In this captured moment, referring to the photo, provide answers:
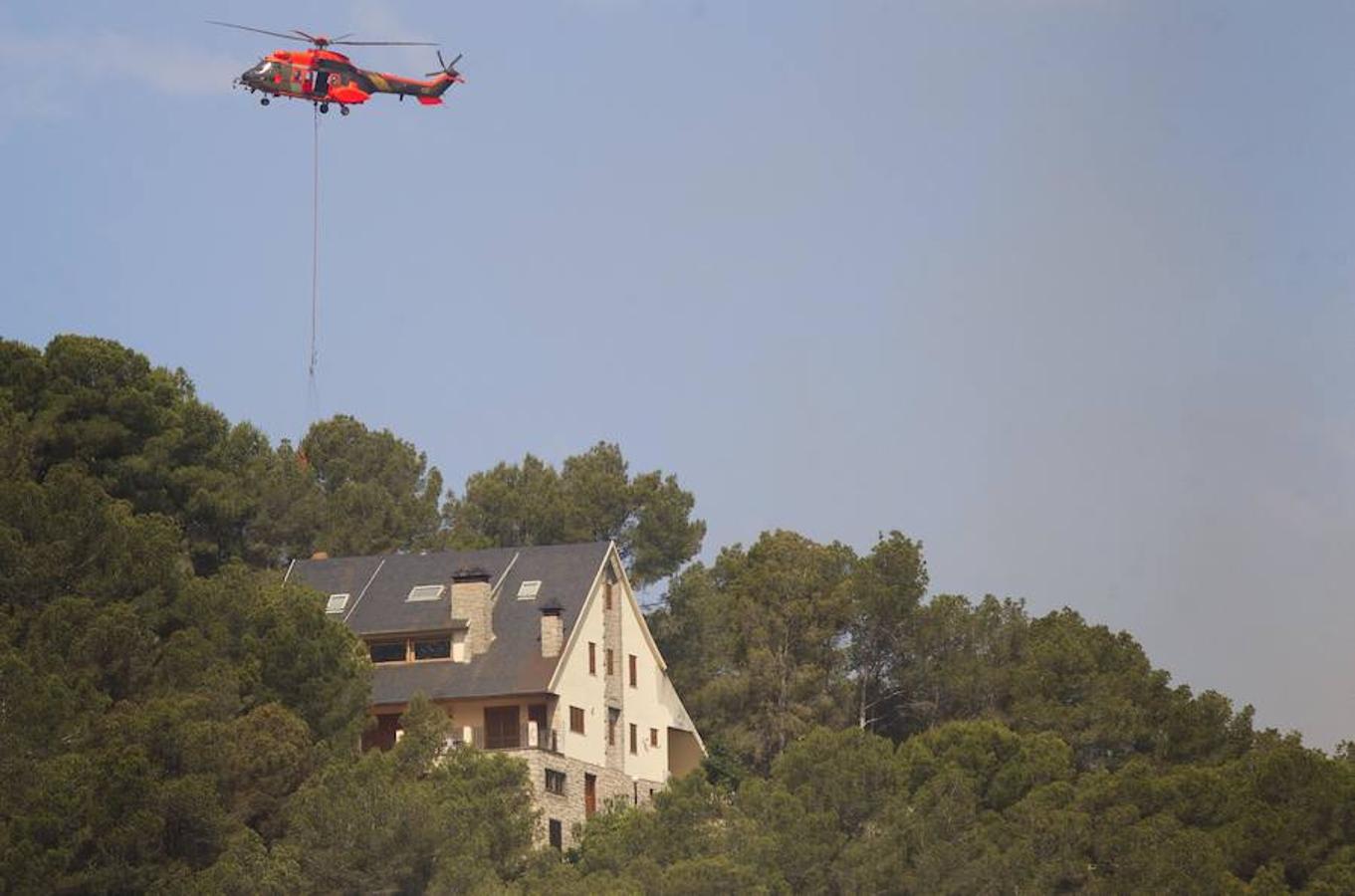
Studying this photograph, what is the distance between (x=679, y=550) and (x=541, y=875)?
38.5 m

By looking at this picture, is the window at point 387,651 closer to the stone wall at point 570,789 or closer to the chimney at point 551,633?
the chimney at point 551,633

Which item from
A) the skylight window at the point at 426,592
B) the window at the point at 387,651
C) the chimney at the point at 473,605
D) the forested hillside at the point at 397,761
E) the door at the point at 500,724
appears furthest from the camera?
the skylight window at the point at 426,592

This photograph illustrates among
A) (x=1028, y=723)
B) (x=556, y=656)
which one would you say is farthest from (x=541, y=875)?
(x=1028, y=723)

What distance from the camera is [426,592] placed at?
83562 millimetres

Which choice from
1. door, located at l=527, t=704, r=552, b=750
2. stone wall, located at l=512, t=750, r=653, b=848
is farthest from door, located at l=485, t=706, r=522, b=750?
stone wall, located at l=512, t=750, r=653, b=848

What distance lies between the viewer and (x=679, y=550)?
333ft

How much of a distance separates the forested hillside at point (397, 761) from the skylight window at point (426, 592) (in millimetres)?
5975

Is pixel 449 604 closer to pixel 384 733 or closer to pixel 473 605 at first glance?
pixel 473 605

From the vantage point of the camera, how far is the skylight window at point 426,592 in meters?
83.3

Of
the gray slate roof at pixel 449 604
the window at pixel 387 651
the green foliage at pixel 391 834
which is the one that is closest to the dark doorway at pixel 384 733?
the gray slate roof at pixel 449 604

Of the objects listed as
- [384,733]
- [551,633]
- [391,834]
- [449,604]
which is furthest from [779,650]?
[391,834]

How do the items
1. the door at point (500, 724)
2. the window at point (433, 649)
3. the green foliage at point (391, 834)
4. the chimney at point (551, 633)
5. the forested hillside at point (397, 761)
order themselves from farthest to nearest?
the window at point (433, 649), the chimney at point (551, 633), the door at point (500, 724), the green foliage at point (391, 834), the forested hillside at point (397, 761)

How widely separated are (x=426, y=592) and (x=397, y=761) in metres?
17.2

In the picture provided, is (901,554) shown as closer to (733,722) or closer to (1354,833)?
(733,722)
